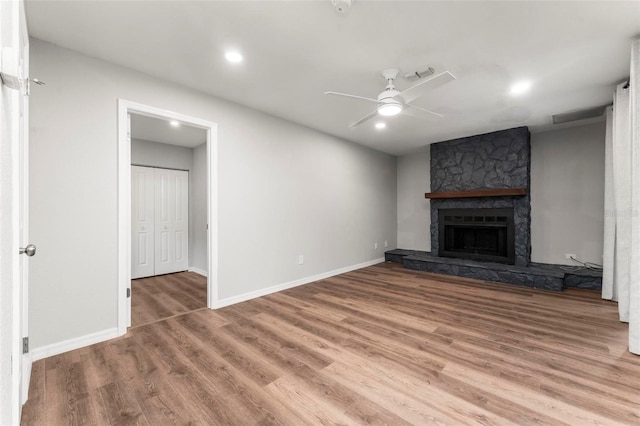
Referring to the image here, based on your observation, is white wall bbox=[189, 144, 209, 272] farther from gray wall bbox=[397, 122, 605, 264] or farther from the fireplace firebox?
gray wall bbox=[397, 122, 605, 264]

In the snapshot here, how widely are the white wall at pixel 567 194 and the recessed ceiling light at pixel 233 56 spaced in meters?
5.30

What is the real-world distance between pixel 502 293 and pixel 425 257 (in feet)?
5.62

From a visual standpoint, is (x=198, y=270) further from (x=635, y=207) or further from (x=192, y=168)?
(x=635, y=207)

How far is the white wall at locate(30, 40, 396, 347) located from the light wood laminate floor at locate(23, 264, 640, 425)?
0.56 metres

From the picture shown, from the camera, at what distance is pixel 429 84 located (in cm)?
227

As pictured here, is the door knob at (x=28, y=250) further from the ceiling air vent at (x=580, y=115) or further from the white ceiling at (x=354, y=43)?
the ceiling air vent at (x=580, y=115)

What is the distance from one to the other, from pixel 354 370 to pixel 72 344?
2415mm

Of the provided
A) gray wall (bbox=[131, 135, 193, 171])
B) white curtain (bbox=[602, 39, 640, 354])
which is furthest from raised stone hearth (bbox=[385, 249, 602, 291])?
gray wall (bbox=[131, 135, 193, 171])

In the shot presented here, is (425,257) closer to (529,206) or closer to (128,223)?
(529,206)

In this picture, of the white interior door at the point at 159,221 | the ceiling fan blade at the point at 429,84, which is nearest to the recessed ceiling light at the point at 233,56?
the ceiling fan blade at the point at 429,84

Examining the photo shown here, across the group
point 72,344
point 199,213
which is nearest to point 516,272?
point 72,344

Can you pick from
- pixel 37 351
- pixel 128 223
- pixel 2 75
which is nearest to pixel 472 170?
pixel 128 223

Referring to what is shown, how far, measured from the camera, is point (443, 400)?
1.67m

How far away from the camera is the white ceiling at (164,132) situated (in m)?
3.95
